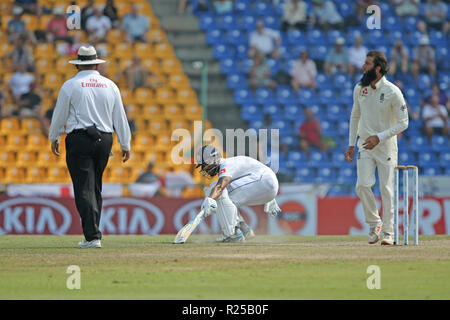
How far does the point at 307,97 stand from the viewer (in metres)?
23.7

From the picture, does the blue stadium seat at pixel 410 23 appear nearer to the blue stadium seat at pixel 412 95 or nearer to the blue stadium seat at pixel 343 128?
the blue stadium seat at pixel 412 95

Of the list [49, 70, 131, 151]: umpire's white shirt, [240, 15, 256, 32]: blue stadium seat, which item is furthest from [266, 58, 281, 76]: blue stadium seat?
[49, 70, 131, 151]: umpire's white shirt

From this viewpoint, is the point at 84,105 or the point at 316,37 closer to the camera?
the point at 84,105

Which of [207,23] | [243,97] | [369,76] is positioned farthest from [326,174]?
[369,76]

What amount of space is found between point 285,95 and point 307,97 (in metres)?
0.55

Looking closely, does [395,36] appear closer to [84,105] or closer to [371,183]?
[371,183]

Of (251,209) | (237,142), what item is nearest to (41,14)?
(237,142)

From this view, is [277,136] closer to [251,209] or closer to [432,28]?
[251,209]

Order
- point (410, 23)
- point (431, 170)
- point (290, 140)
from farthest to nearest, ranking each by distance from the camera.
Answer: point (410, 23)
point (431, 170)
point (290, 140)

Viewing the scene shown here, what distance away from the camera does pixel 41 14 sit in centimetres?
2502

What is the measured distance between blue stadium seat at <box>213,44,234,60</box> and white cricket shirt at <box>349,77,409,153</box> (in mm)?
12901

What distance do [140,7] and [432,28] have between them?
8.03 metres

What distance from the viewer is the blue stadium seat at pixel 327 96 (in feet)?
77.9

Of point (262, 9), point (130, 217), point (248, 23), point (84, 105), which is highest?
point (262, 9)
